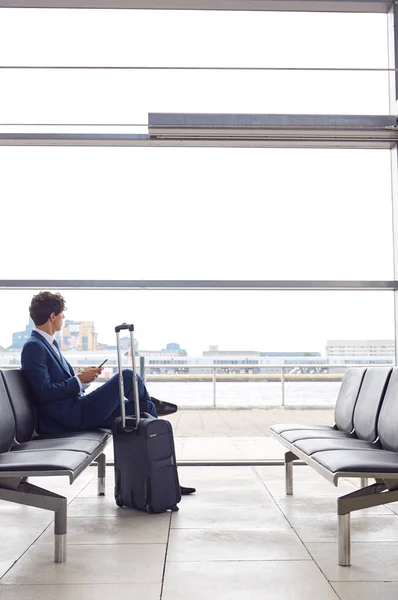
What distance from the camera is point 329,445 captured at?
3025 millimetres

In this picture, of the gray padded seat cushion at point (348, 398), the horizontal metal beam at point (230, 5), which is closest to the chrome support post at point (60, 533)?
the gray padded seat cushion at point (348, 398)

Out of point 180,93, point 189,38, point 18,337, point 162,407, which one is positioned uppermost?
point 189,38

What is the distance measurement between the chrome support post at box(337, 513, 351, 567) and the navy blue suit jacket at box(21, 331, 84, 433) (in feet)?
5.07

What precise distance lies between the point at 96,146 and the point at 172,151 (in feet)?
1.89

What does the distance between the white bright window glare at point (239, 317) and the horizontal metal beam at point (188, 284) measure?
9 centimetres

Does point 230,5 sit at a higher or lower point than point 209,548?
higher

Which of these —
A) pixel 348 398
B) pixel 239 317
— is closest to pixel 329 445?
pixel 348 398

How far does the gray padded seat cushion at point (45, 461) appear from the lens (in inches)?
95.7

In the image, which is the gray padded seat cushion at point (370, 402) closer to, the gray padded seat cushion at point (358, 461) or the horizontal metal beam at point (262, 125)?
the gray padded seat cushion at point (358, 461)

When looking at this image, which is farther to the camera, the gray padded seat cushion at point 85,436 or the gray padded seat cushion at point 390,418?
the gray padded seat cushion at point 85,436

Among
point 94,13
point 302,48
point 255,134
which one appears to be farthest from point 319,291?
point 94,13

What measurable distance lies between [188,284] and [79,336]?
2.94 feet

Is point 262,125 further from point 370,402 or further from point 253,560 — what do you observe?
point 253,560

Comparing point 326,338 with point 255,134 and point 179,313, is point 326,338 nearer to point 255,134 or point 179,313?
point 179,313
